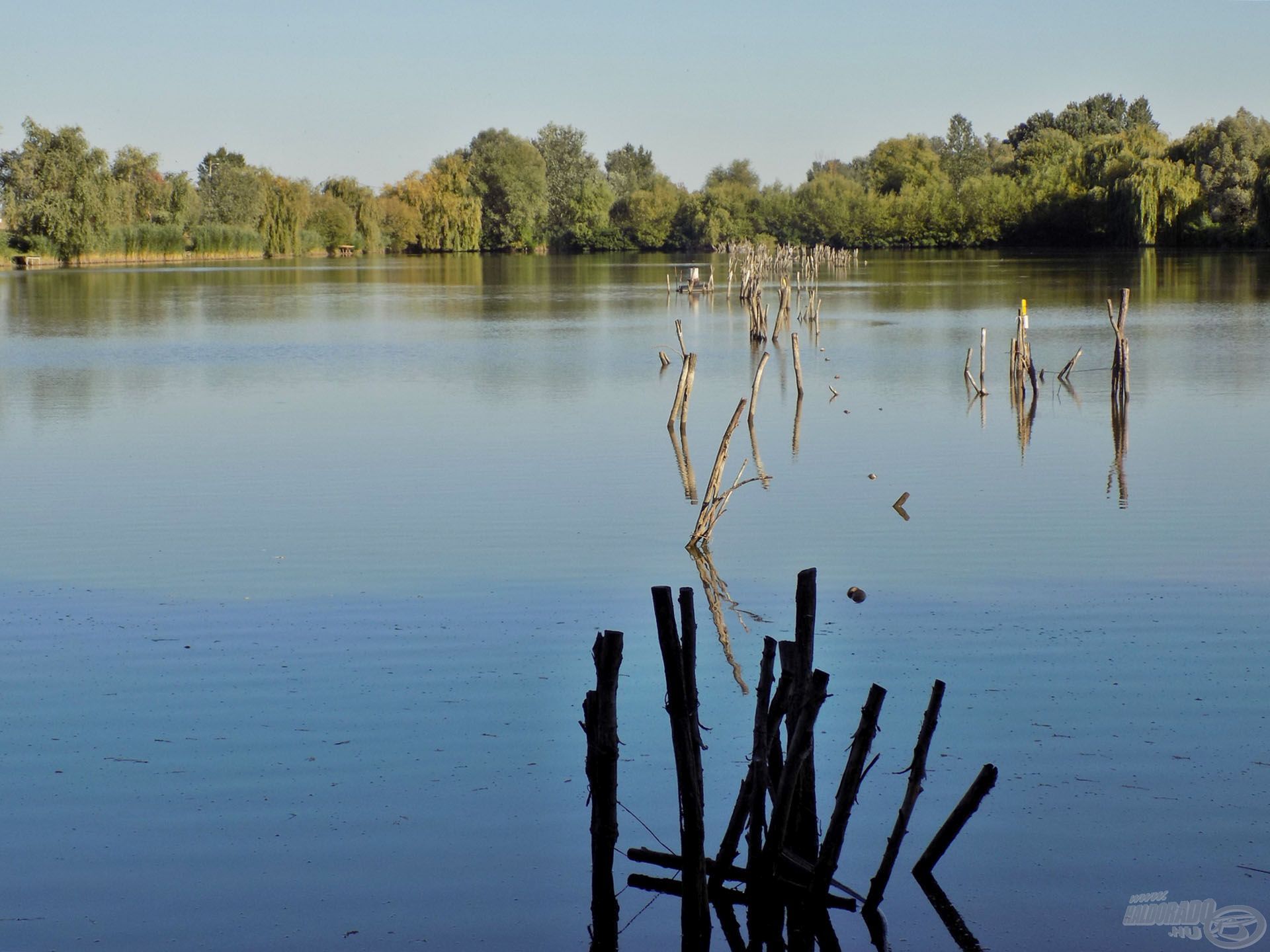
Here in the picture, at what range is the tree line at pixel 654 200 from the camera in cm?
7344

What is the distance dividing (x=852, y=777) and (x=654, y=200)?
10465 cm

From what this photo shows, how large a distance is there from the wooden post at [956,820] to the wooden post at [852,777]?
421 millimetres

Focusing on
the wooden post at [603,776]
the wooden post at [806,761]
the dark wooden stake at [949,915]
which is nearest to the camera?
the wooden post at [603,776]

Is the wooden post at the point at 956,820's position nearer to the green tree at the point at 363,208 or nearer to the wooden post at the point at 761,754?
the wooden post at the point at 761,754

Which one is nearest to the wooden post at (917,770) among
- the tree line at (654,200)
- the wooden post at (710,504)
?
the wooden post at (710,504)

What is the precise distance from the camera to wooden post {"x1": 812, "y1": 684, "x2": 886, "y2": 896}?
4699 millimetres

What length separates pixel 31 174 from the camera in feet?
245

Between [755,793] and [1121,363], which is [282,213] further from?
[755,793]

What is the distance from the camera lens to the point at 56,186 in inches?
2965

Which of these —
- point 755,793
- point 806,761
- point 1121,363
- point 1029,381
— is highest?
point 1121,363

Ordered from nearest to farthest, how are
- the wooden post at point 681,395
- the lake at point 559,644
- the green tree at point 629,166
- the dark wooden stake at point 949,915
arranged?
1. the dark wooden stake at point 949,915
2. the lake at point 559,644
3. the wooden post at point 681,395
4. the green tree at point 629,166

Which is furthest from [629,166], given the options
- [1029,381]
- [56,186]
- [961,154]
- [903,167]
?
[1029,381]

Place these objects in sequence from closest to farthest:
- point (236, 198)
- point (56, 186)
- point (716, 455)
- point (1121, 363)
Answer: point (716, 455) → point (1121, 363) → point (56, 186) → point (236, 198)

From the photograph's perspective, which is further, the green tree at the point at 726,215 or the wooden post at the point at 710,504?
the green tree at the point at 726,215
